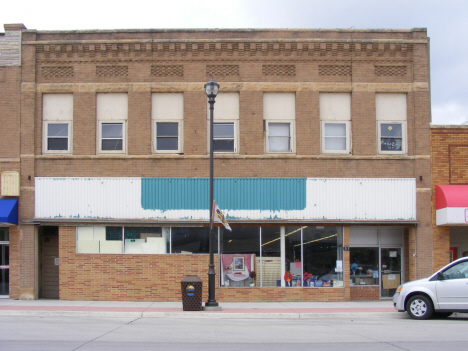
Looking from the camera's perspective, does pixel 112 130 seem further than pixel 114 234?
Yes

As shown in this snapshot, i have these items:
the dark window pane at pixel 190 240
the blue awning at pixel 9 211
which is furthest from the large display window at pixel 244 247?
the blue awning at pixel 9 211

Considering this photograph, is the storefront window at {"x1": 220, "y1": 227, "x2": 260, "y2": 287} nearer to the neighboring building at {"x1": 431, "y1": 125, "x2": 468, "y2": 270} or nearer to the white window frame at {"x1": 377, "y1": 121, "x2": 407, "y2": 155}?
the white window frame at {"x1": 377, "y1": 121, "x2": 407, "y2": 155}

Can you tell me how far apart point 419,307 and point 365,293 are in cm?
533

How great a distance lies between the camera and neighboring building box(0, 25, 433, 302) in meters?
20.2

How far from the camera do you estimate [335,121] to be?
2083cm

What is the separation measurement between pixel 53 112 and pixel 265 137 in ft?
24.9

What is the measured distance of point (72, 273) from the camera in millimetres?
20125

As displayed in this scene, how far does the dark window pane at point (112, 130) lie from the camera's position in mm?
20734

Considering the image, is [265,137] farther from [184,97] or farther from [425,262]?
[425,262]

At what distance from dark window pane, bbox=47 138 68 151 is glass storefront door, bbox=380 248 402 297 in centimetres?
1191

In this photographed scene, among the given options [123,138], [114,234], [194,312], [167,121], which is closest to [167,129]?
[167,121]

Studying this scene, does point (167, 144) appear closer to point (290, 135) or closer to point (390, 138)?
point (290, 135)

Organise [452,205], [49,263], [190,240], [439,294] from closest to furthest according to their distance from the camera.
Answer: [439,294] < [452,205] < [190,240] < [49,263]

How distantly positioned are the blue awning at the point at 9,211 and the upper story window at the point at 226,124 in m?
7.11
